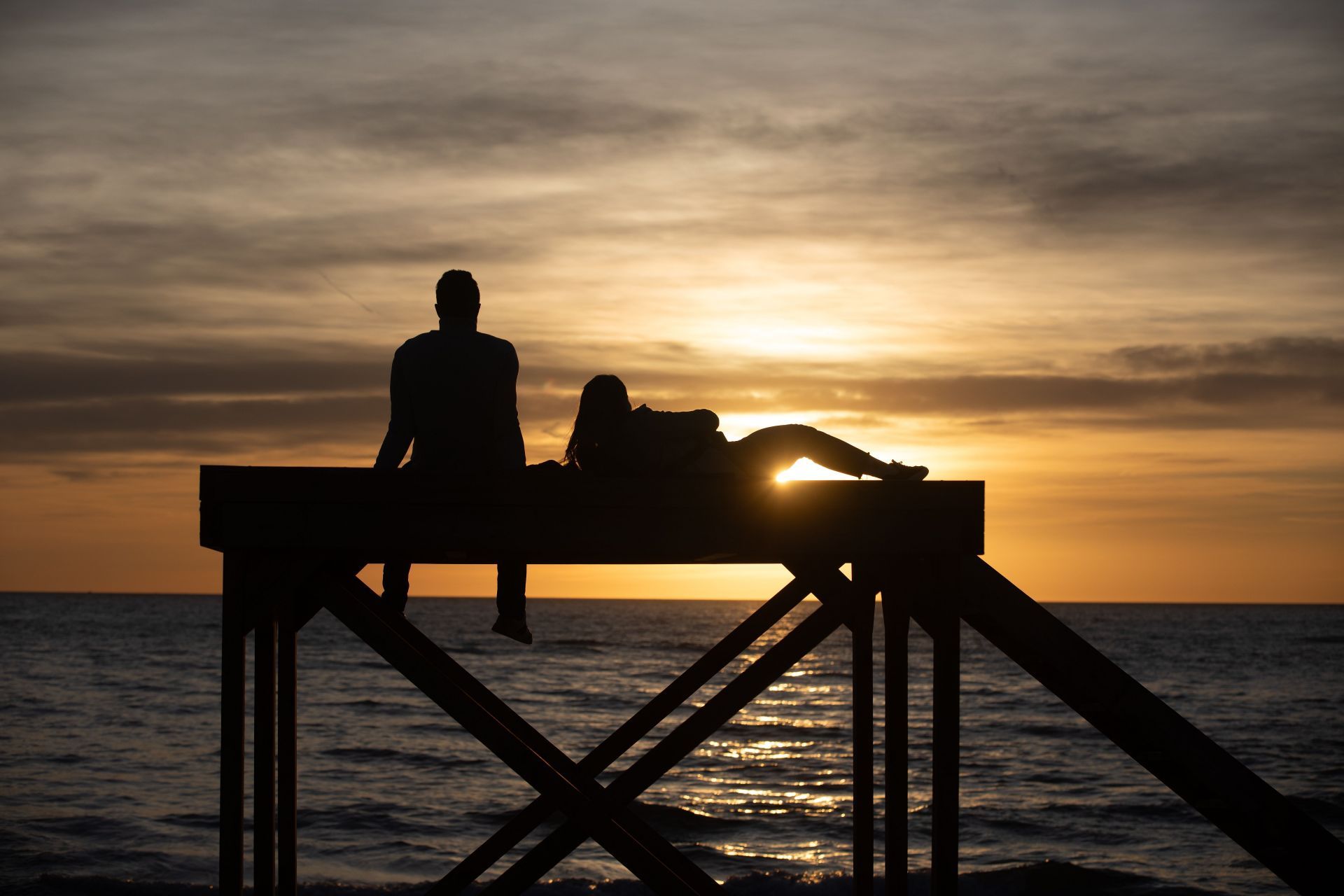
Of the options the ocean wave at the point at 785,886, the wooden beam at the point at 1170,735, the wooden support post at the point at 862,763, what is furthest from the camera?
the ocean wave at the point at 785,886

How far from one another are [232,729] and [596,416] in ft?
6.84

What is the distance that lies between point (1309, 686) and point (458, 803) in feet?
162

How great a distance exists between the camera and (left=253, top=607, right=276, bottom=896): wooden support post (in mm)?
5707

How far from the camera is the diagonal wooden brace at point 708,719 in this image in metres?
6.45

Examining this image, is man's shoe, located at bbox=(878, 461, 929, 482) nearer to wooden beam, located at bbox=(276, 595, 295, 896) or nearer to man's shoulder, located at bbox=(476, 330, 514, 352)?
man's shoulder, located at bbox=(476, 330, 514, 352)

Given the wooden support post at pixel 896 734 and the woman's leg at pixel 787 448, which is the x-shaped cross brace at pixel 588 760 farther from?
the woman's leg at pixel 787 448

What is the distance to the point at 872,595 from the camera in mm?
6434

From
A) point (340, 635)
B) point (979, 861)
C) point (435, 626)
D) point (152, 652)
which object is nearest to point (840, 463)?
point (979, 861)

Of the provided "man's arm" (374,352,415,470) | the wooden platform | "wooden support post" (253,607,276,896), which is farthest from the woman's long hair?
"wooden support post" (253,607,276,896)

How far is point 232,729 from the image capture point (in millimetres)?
5410

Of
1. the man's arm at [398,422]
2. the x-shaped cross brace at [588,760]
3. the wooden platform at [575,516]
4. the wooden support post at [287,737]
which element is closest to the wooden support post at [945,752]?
the wooden platform at [575,516]

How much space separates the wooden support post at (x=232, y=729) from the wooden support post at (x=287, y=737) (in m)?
2.05

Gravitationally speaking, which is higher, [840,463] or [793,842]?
[840,463]

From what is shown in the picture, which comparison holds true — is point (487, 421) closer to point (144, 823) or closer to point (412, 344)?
point (412, 344)
